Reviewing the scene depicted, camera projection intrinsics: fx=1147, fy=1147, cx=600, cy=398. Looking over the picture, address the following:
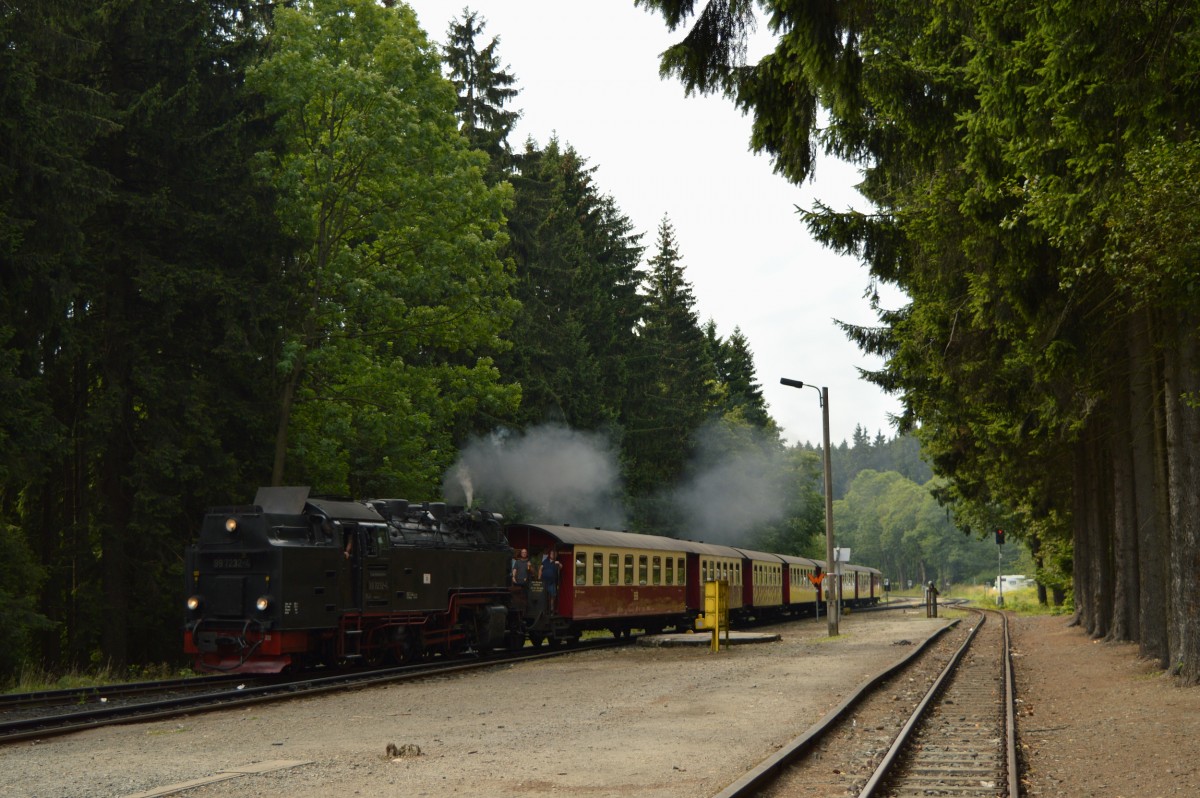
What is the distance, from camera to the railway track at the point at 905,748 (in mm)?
9797

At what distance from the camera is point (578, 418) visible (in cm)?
5128

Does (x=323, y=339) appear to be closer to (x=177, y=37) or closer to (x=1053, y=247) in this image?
(x=177, y=37)

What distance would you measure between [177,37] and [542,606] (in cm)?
1561

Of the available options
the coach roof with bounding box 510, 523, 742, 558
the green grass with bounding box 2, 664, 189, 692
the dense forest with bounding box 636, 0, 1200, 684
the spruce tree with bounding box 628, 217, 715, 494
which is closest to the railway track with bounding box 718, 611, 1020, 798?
the dense forest with bounding box 636, 0, 1200, 684

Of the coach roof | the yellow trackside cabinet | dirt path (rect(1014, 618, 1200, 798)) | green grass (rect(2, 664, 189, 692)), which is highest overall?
the coach roof

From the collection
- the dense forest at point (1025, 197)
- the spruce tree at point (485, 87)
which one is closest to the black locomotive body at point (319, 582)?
the dense forest at point (1025, 197)

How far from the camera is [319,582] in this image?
18.6m

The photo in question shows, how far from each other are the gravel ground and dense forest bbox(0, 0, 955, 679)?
8.26m

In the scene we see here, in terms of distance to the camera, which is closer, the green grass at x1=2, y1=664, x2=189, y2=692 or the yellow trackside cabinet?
the green grass at x1=2, y1=664, x2=189, y2=692

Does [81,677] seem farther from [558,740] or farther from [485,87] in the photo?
[485,87]

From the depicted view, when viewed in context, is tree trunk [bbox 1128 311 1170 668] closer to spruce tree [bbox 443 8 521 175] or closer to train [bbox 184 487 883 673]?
train [bbox 184 487 883 673]

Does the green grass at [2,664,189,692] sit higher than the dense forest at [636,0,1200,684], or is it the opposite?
the dense forest at [636,0,1200,684]

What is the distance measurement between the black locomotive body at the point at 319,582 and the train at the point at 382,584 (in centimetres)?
2

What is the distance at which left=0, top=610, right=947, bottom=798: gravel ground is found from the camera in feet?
31.6
